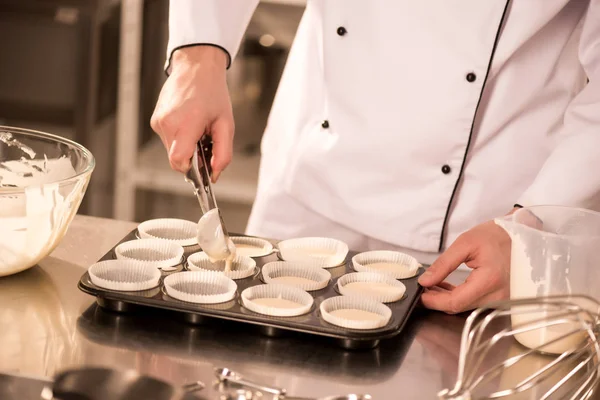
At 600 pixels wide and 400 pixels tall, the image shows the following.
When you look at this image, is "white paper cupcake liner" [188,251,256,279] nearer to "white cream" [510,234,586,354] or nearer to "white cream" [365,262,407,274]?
"white cream" [365,262,407,274]

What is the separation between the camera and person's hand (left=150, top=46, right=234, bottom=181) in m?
1.14

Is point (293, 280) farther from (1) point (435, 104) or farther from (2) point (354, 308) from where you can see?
(1) point (435, 104)

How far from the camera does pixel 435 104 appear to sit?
1352 mm

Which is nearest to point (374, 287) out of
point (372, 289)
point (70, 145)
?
point (372, 289)

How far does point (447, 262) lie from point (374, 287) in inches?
3.6

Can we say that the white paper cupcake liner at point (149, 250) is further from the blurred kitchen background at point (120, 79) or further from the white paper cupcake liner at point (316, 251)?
the blurred kitchen background at point (120, 79)

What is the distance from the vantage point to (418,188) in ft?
4.61

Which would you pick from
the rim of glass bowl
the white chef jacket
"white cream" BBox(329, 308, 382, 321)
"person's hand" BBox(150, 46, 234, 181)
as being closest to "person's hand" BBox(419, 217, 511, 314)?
"white cream" BBox(329, 308, 382, 321)

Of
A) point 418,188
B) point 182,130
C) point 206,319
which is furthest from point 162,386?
point 418,188

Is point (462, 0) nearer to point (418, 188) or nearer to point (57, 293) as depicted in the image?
point (418, 188)

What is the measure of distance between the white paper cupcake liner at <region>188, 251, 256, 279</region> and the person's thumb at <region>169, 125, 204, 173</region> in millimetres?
113

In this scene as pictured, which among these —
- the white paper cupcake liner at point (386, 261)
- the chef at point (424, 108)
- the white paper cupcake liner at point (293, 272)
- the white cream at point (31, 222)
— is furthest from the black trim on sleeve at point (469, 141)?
the white cream at point (31, 222)

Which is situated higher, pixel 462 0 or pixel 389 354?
pixel 462 0

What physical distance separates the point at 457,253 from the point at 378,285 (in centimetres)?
10
